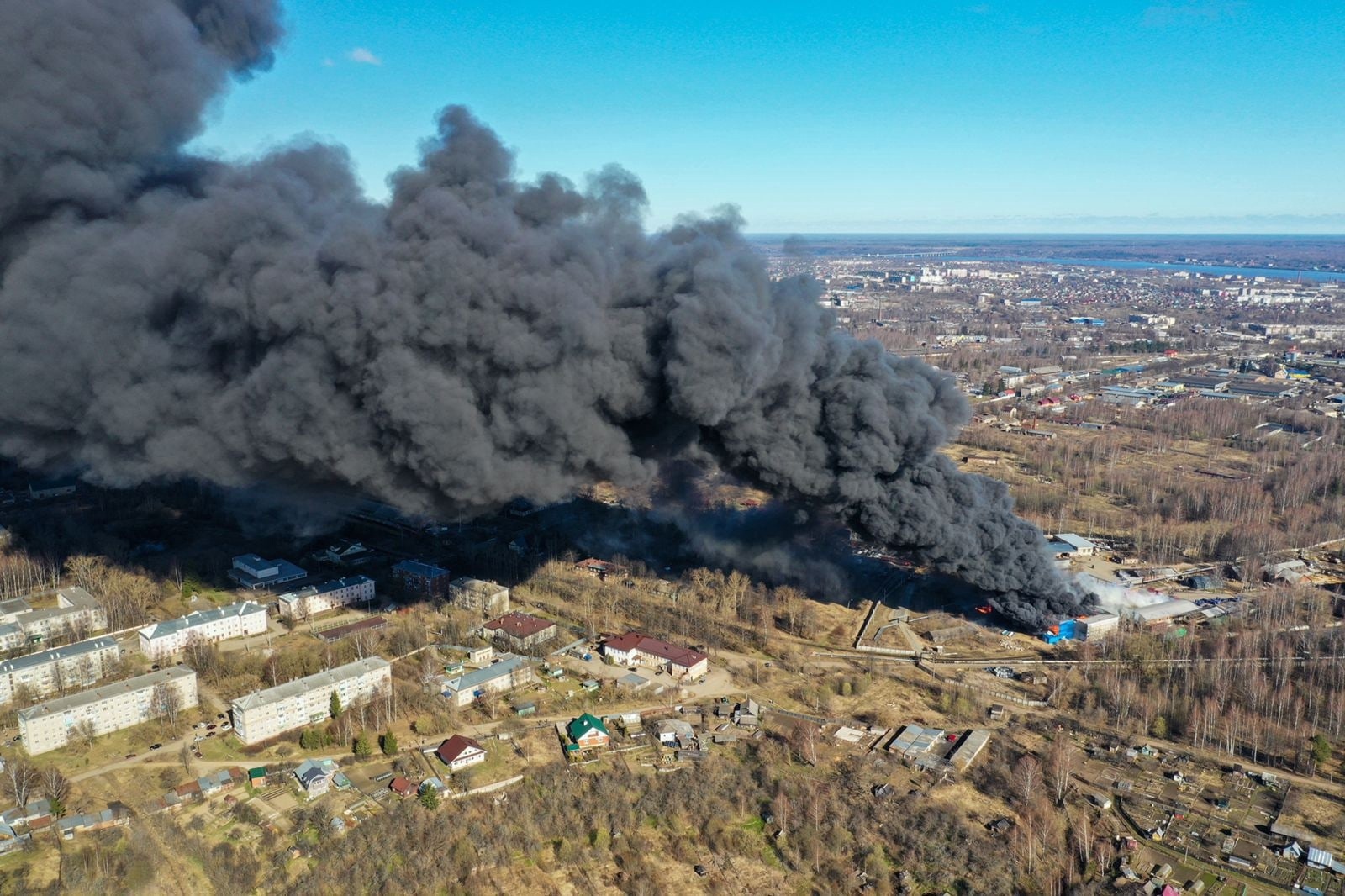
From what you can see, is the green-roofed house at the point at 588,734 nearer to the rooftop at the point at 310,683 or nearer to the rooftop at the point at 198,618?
the rooftop at the point at 310,683

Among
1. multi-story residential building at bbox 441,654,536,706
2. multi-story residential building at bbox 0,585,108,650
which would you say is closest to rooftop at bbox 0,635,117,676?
multi-story residential building at bbox 0,585,108,650

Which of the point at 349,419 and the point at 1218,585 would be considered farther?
the point at 1218,585

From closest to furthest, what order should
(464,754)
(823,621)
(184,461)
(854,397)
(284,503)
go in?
(464,754) → (184,461) → (854,397) → (823,621) → (284,503)

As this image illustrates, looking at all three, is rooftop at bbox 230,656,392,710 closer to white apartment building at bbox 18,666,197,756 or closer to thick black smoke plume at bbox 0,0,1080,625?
white apartment building at bbox 18,666,197,756

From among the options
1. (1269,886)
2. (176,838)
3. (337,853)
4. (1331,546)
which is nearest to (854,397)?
(1269,886)

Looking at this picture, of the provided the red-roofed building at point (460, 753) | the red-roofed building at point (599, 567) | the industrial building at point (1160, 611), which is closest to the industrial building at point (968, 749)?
the industrial building at point (1160, 611)

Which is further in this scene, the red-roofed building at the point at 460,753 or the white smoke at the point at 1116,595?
the white smoke at the point at 1116,595

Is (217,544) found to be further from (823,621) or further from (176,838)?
(823,621)
